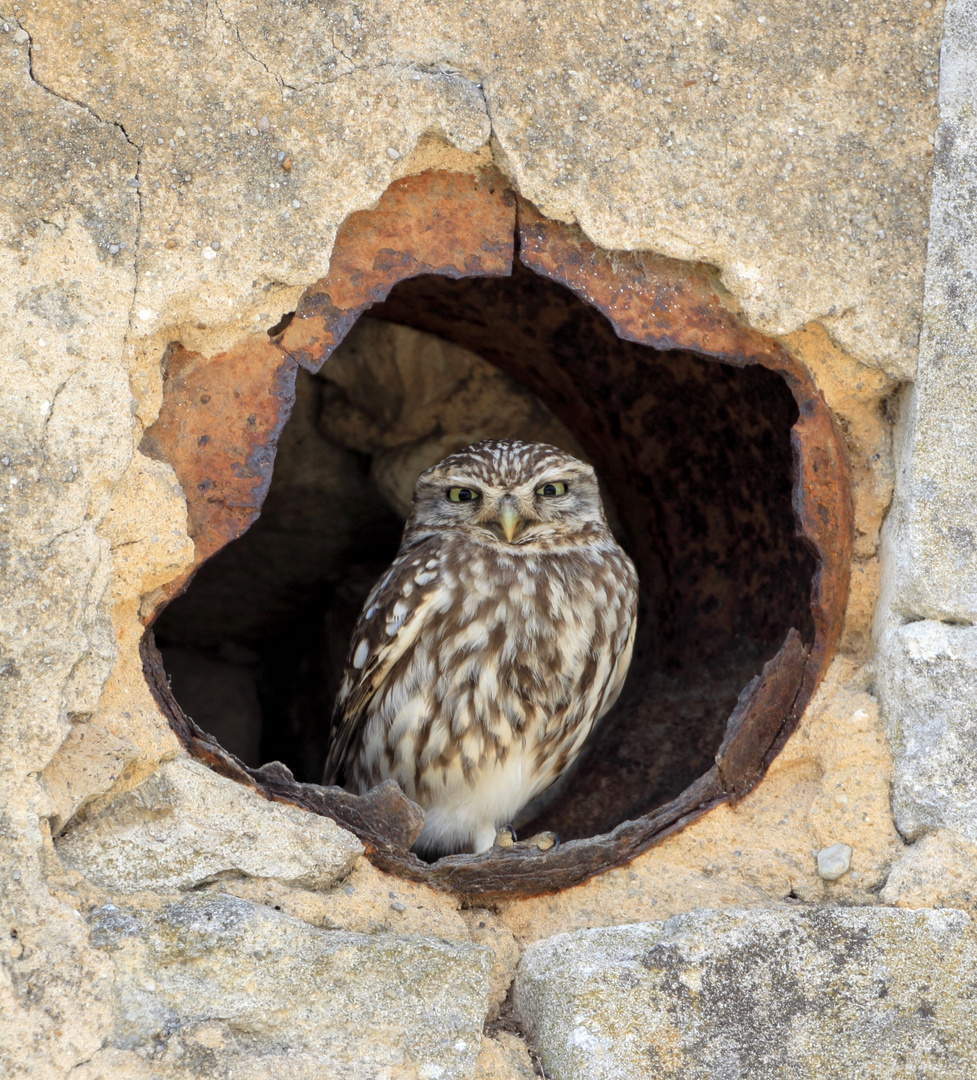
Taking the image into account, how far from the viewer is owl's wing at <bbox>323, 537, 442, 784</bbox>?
315cm

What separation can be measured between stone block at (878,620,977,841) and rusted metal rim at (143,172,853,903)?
29cm

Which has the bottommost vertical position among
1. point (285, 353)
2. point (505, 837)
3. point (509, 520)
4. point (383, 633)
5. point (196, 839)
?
point (505, 837)

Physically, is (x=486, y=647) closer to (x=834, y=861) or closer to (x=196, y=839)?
(x=834, y=861)

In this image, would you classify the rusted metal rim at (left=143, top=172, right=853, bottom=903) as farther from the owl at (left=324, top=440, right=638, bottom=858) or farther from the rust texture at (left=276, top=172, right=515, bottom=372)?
the owl at (left=324, top=440, right=638, bottom=858)

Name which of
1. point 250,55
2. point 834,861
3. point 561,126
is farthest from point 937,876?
point 250,55

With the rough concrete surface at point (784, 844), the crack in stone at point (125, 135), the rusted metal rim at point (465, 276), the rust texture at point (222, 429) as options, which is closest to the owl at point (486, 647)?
the rusted metal rim at point (465, 276)

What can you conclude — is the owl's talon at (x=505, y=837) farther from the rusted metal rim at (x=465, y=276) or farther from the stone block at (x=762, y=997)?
the stone block at (x=762, y=997)

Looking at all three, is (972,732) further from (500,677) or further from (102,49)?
(102,49)

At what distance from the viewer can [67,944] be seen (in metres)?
1.84

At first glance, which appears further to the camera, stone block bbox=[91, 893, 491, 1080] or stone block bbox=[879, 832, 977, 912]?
stone block bbox=[879, 832, 977, 912]

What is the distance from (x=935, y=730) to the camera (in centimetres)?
238

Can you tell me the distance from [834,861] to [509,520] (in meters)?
1.30

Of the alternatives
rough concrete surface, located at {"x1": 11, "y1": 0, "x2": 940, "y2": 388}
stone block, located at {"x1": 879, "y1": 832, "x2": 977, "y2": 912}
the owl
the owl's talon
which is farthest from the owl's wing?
stone block, located at {"x1": 879, "y1": 832, "x2": 977, "y2": 912}

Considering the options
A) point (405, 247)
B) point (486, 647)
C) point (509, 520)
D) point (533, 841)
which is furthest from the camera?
point (509, 520)
